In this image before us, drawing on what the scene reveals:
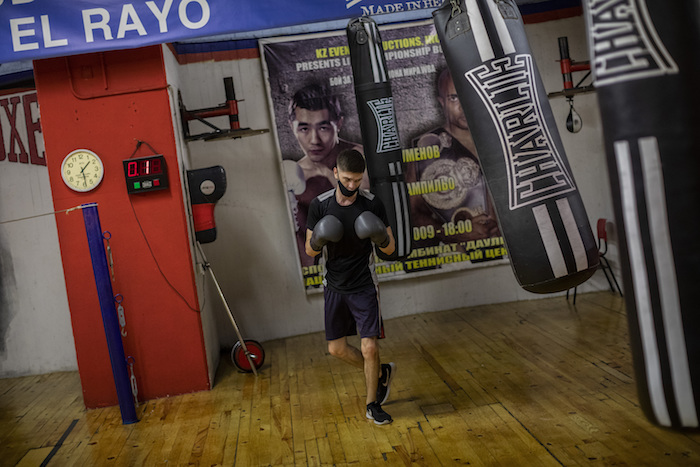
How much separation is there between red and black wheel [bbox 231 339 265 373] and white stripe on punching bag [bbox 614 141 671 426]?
3.68 meters

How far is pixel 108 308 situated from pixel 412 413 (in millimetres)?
2113

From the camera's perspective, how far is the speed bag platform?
4645mm

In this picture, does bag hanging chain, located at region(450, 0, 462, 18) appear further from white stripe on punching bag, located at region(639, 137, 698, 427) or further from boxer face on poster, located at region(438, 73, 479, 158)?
boxer face on poster, located at region(438, 73, 479, 158)

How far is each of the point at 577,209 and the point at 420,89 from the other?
3.36 m

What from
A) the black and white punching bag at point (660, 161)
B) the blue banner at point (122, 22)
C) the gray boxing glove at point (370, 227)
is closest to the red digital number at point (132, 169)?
the blue banner at point (122, 22)

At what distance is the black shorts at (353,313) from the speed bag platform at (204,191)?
1.46m

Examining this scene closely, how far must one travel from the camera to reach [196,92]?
5.92m

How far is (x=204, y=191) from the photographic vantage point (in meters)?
4.67

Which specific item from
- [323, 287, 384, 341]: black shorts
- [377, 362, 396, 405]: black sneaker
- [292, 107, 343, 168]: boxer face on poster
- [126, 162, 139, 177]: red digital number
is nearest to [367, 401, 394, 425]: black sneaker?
[377, 362, 396, 405]: black sneaker

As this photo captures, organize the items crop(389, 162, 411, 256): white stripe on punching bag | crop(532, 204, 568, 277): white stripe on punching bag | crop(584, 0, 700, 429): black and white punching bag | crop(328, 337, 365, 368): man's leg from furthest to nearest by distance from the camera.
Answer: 1. crop(389, 162, 411, 256): white stripe on punching bag
2. crop(328, 337, 365, 368): man's leg
3. crop(532, 204, 568, 277): white stripe on punching bag
4. crop(584, 0, 700, 429): black and white punching bag

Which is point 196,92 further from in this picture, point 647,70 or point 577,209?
point 647,70

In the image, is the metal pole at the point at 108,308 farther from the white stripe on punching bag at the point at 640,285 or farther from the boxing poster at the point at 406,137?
the white stripe on punching bag at the point at 640,285

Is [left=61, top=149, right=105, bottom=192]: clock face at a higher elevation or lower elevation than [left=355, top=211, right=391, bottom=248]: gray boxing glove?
higher

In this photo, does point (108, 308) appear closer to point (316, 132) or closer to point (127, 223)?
point (127, 223)
